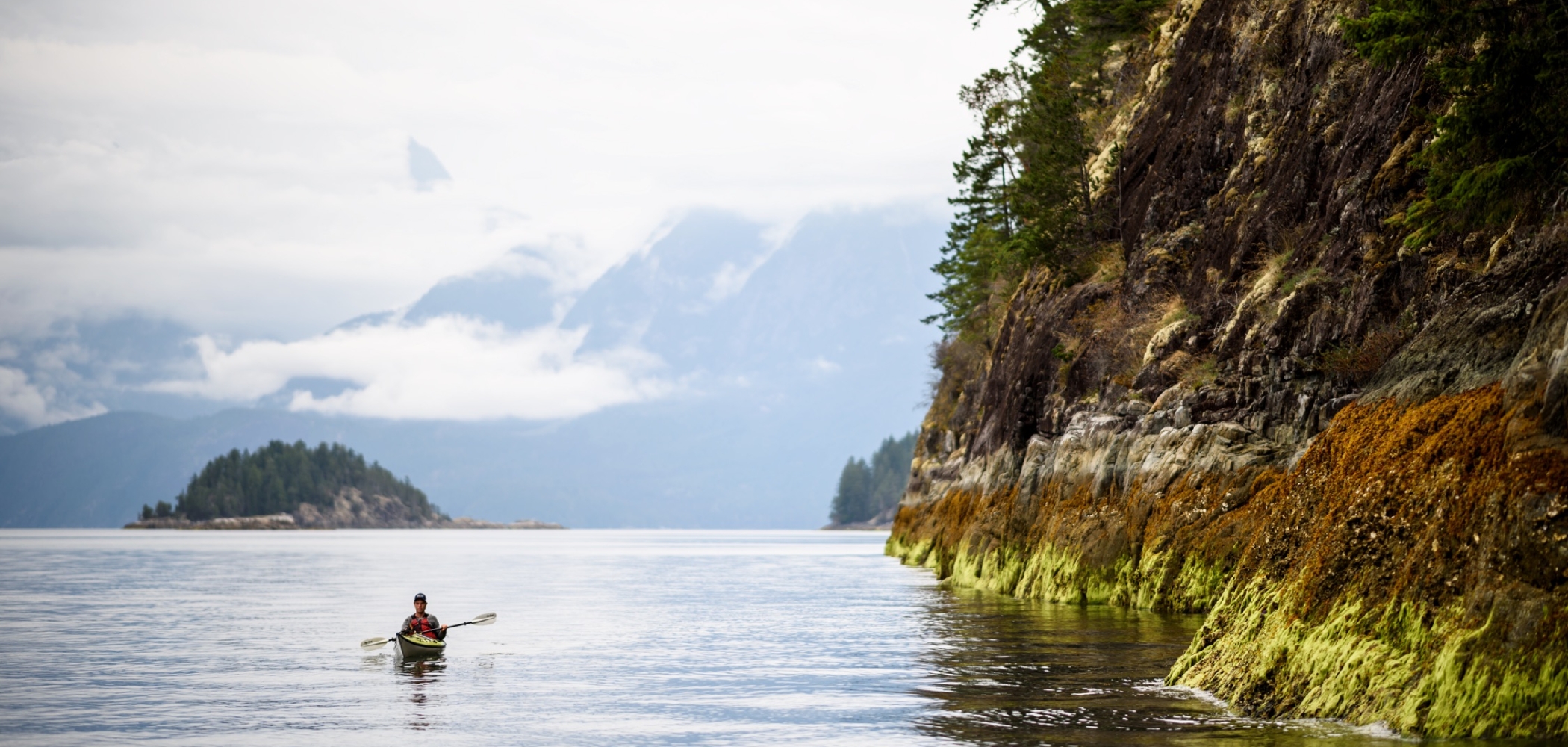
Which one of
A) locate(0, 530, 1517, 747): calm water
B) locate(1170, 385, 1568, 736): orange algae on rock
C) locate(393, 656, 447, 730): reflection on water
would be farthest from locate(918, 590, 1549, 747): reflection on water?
locate(393, 656, 447, 730): reflection on water

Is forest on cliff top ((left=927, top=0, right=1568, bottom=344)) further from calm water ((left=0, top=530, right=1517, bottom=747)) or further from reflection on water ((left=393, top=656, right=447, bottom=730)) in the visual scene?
reflection on water ((left=393, top=656, right=447, bottom=730))

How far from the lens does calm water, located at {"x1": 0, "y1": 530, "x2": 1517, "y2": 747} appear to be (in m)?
16.8

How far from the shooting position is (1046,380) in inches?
1976

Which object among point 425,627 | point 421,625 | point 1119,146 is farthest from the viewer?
point 1119,146

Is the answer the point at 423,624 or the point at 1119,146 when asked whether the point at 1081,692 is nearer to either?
the point at 423,624

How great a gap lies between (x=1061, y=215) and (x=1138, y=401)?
16.4m

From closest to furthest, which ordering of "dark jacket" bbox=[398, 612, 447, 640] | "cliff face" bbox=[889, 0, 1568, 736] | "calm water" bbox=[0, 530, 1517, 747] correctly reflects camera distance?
"cliff face" bbox=[889, 0, 1568, 736], "calm water" bbox=[0, 530, 1517, 747], "dark jacket" bbox=[398, 612, 447, 640]

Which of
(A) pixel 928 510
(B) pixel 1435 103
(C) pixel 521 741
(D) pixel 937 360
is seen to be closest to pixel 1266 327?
(B) pixel 1435 103

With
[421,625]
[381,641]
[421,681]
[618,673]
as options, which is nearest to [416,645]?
[421,625]

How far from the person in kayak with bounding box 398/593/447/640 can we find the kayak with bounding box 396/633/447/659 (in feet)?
0.65

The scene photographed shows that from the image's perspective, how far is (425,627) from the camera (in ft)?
90.0

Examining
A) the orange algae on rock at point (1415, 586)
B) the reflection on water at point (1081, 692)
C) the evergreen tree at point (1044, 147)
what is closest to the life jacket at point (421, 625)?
the reflection on water at point (1081, 692)

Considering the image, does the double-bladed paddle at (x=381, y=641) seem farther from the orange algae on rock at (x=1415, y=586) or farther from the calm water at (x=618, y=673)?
the orange algae on rock at (x=1415, y=586)

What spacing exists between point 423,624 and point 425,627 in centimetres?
7
